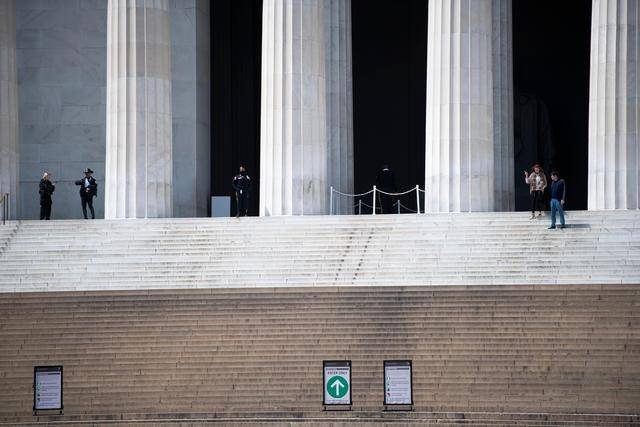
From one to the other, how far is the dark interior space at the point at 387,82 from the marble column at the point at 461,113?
21674 mm

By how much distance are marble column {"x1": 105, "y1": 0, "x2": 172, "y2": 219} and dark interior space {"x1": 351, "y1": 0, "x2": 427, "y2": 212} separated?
71.4ft

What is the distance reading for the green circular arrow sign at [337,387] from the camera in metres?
44.2

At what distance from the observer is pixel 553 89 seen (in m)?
76.9

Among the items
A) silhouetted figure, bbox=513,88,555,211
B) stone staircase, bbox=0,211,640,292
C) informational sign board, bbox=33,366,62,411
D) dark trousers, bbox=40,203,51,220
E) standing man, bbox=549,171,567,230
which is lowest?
informational sign board, bbox=33,366,62,411

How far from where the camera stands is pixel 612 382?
44.2m

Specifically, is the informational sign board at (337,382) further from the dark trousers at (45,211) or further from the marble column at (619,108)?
the dark trousers at (45,211)

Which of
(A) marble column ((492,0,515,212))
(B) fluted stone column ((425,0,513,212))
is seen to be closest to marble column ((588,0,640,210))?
(B) fluted stone column ((425,0,513,212))

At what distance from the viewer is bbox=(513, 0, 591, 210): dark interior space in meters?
74.7

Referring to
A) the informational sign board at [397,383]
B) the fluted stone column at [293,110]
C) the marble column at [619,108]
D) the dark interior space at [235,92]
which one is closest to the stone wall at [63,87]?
the dark interior space at [235,92]

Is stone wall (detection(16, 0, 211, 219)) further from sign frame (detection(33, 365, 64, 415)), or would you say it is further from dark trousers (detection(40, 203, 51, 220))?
sign frame (detection(33, 365, 64, 415))

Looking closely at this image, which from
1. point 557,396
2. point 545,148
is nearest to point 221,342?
point 557,396

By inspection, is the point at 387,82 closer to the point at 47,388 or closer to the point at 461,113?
the point at 461,113

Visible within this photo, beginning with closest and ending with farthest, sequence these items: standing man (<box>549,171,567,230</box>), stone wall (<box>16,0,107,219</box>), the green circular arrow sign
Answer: the green circular arrow sign, standing man (<box>549,171,567,230</box>), stone wall (<box>16,0,107,219</box>)

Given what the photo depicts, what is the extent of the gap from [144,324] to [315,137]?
13471 mm
